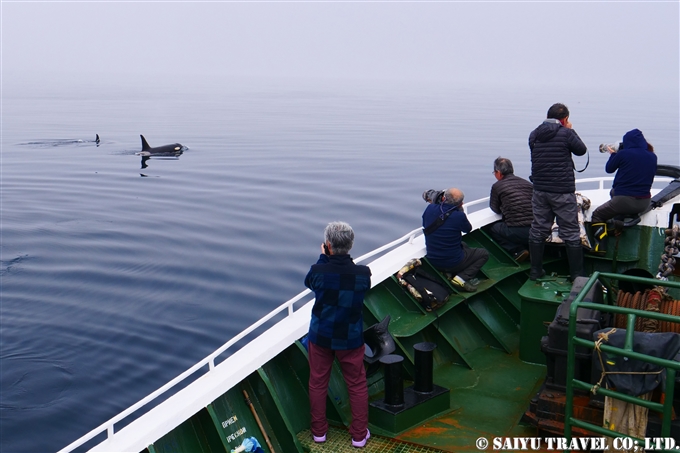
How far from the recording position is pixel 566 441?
555 cm

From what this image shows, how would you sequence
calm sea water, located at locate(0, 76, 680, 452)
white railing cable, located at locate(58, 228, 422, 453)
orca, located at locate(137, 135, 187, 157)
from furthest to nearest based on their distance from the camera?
orca, located at locate(137, 135, 187, 157) → calm sea water, located at locate(0, 76, 680, 452) → white railing cable, located at locate(58, 228, 422, 453)

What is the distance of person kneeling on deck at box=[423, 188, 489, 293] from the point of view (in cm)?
862

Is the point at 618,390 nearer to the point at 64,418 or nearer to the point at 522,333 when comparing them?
the point at 522,333

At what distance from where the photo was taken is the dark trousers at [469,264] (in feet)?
28.9

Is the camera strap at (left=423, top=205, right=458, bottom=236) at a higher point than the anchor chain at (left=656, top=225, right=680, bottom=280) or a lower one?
higher

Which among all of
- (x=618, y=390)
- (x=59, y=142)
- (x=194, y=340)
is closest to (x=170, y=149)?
(x=59, y=142)

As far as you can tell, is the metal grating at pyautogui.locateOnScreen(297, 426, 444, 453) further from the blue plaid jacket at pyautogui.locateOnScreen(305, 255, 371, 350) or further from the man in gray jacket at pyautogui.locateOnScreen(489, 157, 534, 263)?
the man in gray jacket at pyautogui.locateOnScreen(489, 157, 534, 263)

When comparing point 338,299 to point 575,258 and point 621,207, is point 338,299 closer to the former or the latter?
point 575,258

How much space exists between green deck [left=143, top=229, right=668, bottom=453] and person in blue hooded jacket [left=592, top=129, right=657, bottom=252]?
473 millimetres

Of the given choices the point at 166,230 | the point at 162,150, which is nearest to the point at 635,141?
the point at 166,230

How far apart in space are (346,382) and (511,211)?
4.40 meters

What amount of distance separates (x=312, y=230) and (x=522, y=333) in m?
13.0

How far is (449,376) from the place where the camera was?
7.88 metres

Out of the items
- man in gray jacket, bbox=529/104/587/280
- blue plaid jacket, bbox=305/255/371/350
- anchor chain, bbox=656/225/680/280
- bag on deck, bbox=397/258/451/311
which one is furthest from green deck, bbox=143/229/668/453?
anchor chain, bbox=656/225/680/280
